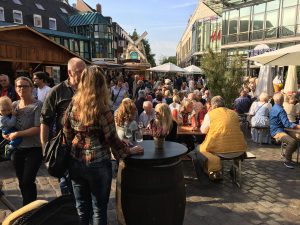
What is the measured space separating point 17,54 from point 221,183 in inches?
339

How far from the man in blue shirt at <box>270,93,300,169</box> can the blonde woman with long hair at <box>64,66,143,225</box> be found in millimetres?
4421

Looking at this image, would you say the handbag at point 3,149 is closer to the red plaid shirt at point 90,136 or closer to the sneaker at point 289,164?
the red plaid shirt at point 90,136

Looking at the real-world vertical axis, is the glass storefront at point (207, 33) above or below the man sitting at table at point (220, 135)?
above

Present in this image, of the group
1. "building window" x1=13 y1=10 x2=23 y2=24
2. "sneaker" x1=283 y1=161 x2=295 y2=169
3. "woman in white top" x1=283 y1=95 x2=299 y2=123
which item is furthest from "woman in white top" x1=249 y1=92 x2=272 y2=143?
"building window" x1=13 y1=10 x2=23 y2=24

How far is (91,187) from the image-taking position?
8.20 ft

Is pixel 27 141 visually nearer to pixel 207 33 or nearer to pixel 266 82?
pixel 266 82

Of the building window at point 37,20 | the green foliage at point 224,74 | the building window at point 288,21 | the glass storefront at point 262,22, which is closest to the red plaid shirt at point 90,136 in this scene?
the green foliage at point 224,74

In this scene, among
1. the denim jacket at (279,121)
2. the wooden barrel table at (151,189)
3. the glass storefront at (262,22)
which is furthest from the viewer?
the glass storefront at (262,22)

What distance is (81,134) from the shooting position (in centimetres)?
240

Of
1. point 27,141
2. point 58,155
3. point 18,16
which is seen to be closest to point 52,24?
point 18,16

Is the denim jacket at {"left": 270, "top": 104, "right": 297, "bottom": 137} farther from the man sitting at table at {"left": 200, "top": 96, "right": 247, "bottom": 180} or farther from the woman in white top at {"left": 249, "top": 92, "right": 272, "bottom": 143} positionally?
the man sitting at table at {"left": 200, "top": 96, "right": 247, "bottom": 180}

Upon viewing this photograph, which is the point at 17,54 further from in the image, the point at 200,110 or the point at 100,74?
the point at 100,74

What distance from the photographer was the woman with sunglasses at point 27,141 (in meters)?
3.27

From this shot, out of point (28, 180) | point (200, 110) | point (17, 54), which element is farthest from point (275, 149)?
point (17, 54)
